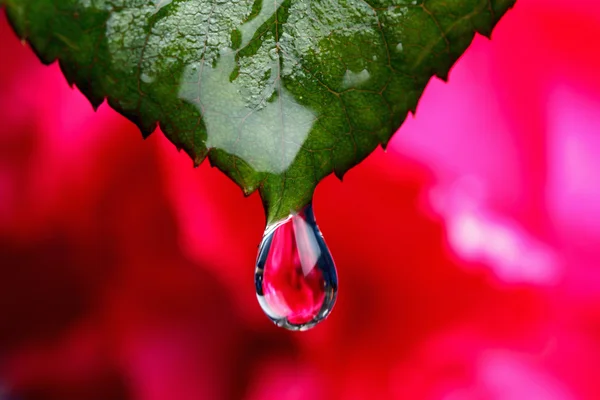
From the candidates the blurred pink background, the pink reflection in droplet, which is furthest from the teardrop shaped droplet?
the blurred pink background

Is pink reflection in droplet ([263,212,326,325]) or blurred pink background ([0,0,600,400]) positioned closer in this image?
pink reflection in droplet ([263,212,326,325])

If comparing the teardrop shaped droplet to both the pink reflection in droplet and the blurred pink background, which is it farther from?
the blurred pink background

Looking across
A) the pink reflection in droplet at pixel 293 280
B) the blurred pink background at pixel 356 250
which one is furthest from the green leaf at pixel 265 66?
the blurred pink background at pixel 356 250

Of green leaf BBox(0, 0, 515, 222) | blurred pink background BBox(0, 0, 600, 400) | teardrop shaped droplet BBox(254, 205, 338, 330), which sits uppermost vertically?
green leaf BBox(0, 0, 515, 222)

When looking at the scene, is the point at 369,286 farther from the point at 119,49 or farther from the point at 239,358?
the point at 119,49

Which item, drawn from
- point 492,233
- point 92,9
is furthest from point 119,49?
point 492,233

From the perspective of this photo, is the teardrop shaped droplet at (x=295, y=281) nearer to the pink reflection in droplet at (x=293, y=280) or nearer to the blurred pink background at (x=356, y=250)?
the pink reflection in droplet at (x=293, y=280)
